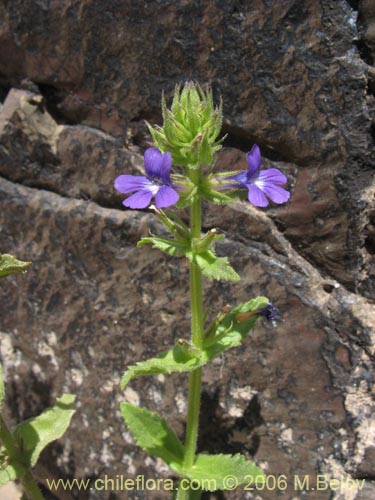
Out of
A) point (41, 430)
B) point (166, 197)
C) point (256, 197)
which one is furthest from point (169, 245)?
point (41, 430)

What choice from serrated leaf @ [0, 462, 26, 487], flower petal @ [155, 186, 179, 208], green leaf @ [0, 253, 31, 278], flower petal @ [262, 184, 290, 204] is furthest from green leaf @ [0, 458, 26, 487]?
flower petal @ [262, 184, 290, 204]

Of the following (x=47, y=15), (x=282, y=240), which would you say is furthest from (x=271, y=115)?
(x=47, y=15)

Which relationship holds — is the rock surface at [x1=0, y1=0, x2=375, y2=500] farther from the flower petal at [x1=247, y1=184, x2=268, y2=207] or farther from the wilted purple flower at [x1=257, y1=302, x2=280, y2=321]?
the flower petal at [x1=247, y1=184, x2=268, y2=207]

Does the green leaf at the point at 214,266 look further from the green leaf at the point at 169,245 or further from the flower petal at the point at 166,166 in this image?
the flower petal at the point at 166,166

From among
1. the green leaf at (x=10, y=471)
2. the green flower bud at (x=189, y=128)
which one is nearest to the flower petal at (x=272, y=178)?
the green flower bud at (x=189, y=128)

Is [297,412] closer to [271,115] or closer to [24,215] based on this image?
[271,115]
